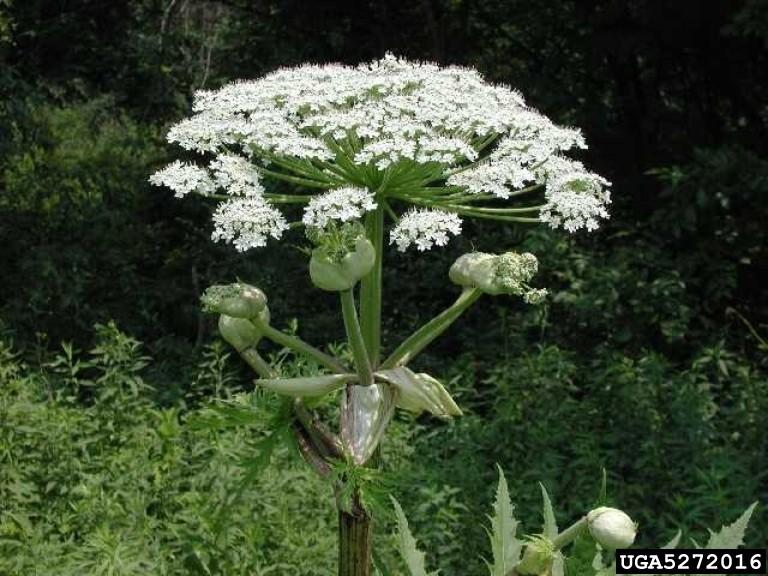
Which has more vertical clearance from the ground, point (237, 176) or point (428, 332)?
point (237, 176)

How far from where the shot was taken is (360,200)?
174cm

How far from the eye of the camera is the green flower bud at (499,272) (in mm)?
1776

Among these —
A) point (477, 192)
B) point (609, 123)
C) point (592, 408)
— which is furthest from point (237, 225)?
point (609, 123)

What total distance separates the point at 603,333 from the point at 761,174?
1.21 meters

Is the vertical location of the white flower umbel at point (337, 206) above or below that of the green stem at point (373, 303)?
above

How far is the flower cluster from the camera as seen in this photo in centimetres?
177

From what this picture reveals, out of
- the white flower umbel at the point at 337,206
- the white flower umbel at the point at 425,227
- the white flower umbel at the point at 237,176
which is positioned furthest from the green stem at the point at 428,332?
the white flower umbel at the point at 237,176

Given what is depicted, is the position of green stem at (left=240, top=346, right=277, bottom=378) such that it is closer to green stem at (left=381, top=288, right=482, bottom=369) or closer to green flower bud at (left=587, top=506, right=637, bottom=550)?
green stem at (left=381, top=288, right=482, bottom=369)

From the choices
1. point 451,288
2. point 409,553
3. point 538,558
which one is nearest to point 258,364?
point 409,553

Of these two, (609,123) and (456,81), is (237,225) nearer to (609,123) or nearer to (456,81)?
(456,81)

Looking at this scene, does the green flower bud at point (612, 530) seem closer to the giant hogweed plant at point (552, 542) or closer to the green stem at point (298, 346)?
the giant hogweed plant at point (552, 542)

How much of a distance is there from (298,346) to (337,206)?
0.79ft

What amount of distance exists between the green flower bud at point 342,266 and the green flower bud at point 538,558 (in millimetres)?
493

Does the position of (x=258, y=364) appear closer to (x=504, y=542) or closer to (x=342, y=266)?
(x=342, y=266)
